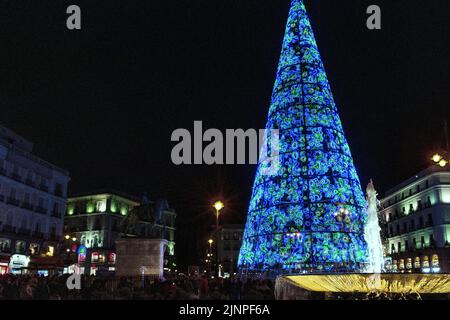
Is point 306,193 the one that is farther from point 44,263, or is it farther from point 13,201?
point 13,201

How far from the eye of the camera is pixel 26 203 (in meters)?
44.2

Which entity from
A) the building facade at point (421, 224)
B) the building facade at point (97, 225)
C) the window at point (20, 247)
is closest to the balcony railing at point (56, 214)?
the window at point (20, 247)

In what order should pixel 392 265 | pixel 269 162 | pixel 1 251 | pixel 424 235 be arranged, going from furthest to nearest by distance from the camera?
1. pixel 392 265
2. pixel 424 235
3. pixel 1 251
4. pixel 269 162

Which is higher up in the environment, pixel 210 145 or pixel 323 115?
pixel 323 115

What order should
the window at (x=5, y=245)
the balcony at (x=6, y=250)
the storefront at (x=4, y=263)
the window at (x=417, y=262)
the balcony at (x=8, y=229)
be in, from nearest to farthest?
1. the storefront at (x=4, y=263)
2. the balcony at (x=6, y=250)
3. the window at (x=5, y=245)
4. the balcony at (x=8, y=229)
5. the window at (x=417, y=262)

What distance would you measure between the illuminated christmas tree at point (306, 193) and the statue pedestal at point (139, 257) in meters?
4.54

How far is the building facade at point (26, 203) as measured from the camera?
134ft

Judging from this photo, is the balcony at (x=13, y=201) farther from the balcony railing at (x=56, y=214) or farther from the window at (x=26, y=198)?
the balcony railing at (x=56, y=214)

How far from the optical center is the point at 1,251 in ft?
129
